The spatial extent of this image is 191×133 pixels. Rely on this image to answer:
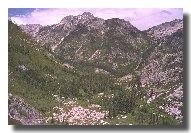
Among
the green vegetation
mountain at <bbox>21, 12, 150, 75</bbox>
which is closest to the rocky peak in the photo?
mountain at <bbox>21, 12, 150, 75</bbox>

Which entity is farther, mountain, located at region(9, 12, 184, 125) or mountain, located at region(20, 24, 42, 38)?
A: mountain, located at region(20, 24, 42, 38)

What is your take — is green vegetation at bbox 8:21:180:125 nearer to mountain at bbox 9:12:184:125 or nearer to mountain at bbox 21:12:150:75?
mountain at bbox 9:12:184:125

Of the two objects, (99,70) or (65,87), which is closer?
(65,87)

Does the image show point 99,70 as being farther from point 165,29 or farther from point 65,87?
point 165,29

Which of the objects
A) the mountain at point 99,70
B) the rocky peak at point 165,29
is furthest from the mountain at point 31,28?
the rocky peak at point 165,29

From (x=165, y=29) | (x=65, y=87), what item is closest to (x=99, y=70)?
(x=65, y=87)

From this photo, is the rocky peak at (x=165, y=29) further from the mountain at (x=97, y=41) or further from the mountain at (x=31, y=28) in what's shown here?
the mountain at (x=31, y=28)

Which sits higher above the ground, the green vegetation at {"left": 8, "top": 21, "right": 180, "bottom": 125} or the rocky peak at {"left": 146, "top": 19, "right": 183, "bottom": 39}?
the rocky peak at {"left": 146, "top": 19, "right": 183, "bottom": 39}
